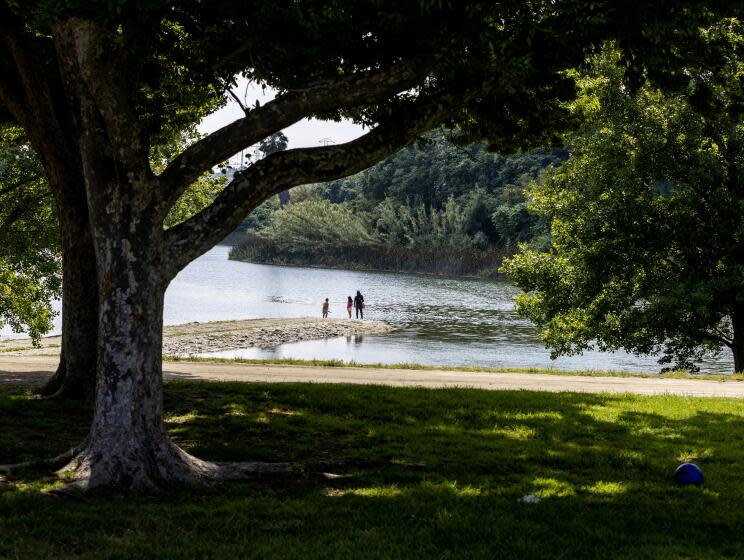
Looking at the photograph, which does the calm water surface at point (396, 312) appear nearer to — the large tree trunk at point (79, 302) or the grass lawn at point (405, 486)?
the grass lawn at point (405, 486)

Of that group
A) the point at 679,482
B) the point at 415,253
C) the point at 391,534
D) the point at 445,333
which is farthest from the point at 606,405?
the point at 415,253

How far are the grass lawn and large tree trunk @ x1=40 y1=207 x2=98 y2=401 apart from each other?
2.18ft

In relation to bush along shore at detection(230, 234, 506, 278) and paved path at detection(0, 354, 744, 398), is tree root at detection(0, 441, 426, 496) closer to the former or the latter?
paved path at detection(0, 354, 744, 398)

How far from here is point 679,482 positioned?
9.02 m

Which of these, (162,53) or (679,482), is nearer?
(679,482)

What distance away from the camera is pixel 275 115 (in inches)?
355

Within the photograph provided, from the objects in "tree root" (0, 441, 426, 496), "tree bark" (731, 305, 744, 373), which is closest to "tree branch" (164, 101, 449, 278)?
"tree root" (0, 441, 426, 496)

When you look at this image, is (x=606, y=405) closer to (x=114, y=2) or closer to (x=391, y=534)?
(x=391, y=534)

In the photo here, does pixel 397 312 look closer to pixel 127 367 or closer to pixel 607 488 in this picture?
pixel 607 488

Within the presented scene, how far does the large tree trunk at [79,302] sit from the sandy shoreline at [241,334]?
21.7 metres

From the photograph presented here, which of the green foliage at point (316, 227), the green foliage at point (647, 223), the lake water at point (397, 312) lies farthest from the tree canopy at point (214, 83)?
the green foliage at point (316, 227)

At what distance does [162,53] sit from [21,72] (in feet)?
7.86

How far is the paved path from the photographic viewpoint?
57.6ft

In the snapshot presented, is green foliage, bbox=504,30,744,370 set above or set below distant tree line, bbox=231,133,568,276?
below
